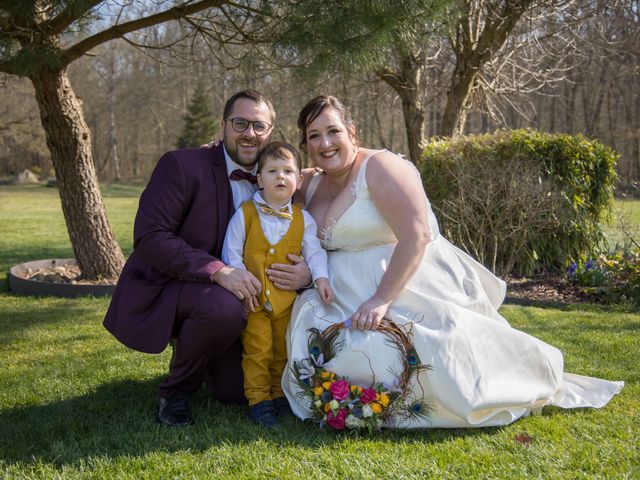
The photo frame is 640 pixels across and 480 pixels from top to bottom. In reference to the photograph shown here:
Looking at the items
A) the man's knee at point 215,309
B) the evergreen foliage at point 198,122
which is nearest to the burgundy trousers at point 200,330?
the man's knee at point 215,309

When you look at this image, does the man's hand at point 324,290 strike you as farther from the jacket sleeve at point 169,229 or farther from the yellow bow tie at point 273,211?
the jacket sleeve at point 169,229

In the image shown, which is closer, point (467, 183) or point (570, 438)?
point (570, 438)

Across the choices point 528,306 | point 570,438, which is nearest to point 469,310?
point 570,438

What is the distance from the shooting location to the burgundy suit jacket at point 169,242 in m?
2.91

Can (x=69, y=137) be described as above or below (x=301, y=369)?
above

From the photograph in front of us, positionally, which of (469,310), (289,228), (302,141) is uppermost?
(302,141)

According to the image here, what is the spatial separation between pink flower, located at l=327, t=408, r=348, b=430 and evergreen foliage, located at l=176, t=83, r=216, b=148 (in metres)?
27.9

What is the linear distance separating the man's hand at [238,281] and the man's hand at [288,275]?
124 millimetres

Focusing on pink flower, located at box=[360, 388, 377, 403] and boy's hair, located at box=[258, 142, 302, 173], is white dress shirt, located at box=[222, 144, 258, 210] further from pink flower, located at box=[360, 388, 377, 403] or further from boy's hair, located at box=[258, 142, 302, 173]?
pink flower, located at box=[360, 388, 377, 403]

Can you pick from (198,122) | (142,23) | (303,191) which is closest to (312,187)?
(303,191)

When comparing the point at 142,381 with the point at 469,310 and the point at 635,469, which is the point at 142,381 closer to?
the point at 469,310

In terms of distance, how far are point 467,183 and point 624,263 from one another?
176cm

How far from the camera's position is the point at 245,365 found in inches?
119

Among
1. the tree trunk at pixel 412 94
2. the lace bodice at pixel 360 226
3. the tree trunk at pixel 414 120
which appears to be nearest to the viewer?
the lace bodice at pixel 360 226
